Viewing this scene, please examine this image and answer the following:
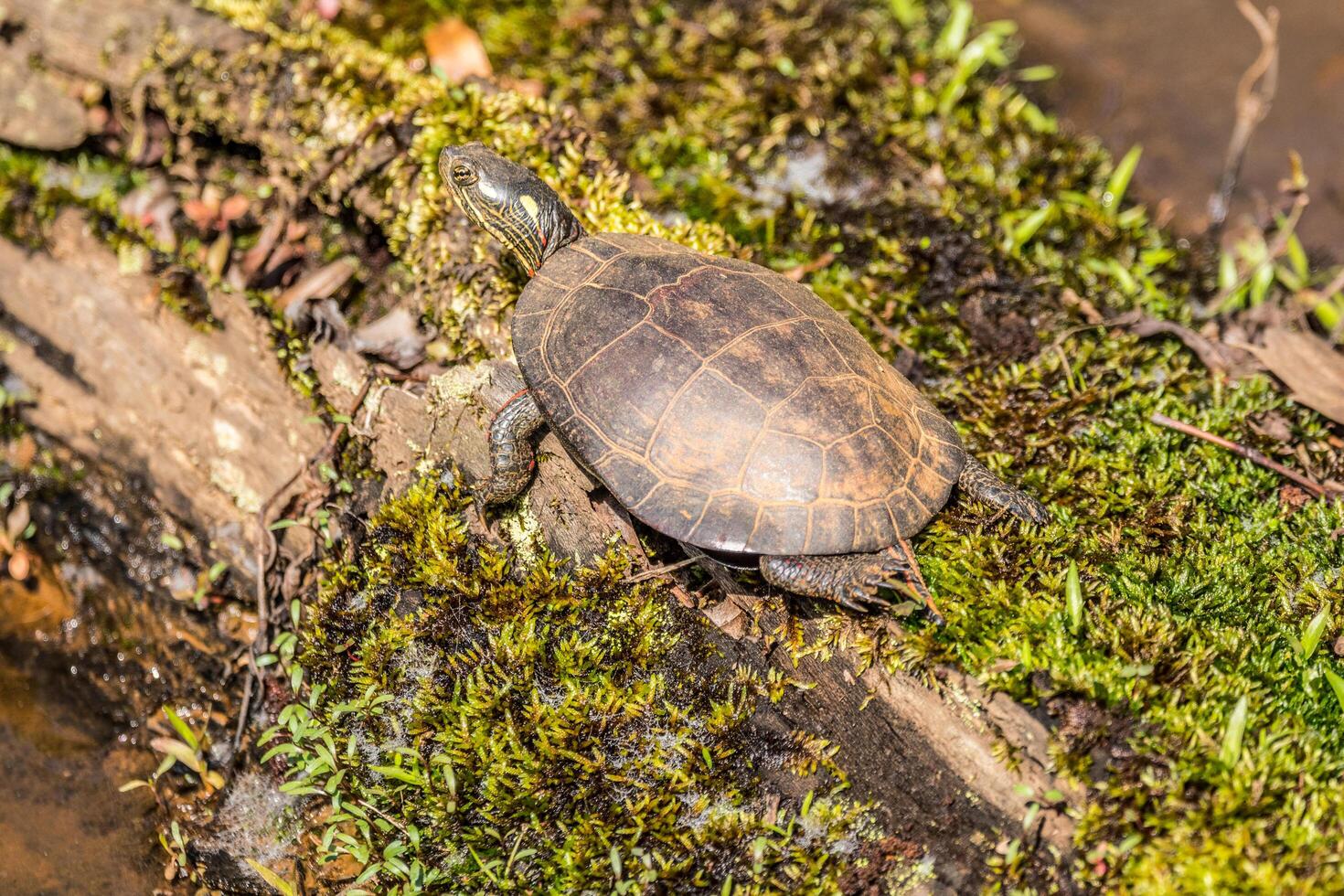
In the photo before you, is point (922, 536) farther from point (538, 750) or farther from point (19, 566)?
point (19, 566)

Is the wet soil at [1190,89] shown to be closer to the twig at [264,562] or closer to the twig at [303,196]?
the twig at [303,196]

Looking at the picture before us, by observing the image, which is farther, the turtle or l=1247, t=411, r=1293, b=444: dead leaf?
l=1247, t=411, r=1293, b=444: dead leaf

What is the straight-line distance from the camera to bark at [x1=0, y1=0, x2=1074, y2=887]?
10.3 ft

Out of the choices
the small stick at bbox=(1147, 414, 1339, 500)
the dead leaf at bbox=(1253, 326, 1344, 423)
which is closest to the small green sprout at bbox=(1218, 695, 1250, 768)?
the small stick at bbox=(1147, 414, 1339, 500)

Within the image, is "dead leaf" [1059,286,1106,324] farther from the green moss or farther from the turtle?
the turtle

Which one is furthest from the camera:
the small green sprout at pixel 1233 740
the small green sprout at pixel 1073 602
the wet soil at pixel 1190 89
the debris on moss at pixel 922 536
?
the wet soil at pixel 1190 89

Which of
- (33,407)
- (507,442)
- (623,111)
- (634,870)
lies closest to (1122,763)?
(634,870)

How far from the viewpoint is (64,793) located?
3979 mm

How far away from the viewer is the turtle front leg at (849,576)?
127 inches

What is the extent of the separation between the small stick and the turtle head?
3.18 meters

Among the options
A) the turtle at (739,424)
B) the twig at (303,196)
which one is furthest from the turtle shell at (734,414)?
the twig at (303,196)

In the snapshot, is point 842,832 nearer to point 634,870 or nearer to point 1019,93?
point 634,870

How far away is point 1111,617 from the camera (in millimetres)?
3273

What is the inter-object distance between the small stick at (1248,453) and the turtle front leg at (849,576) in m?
1.82
